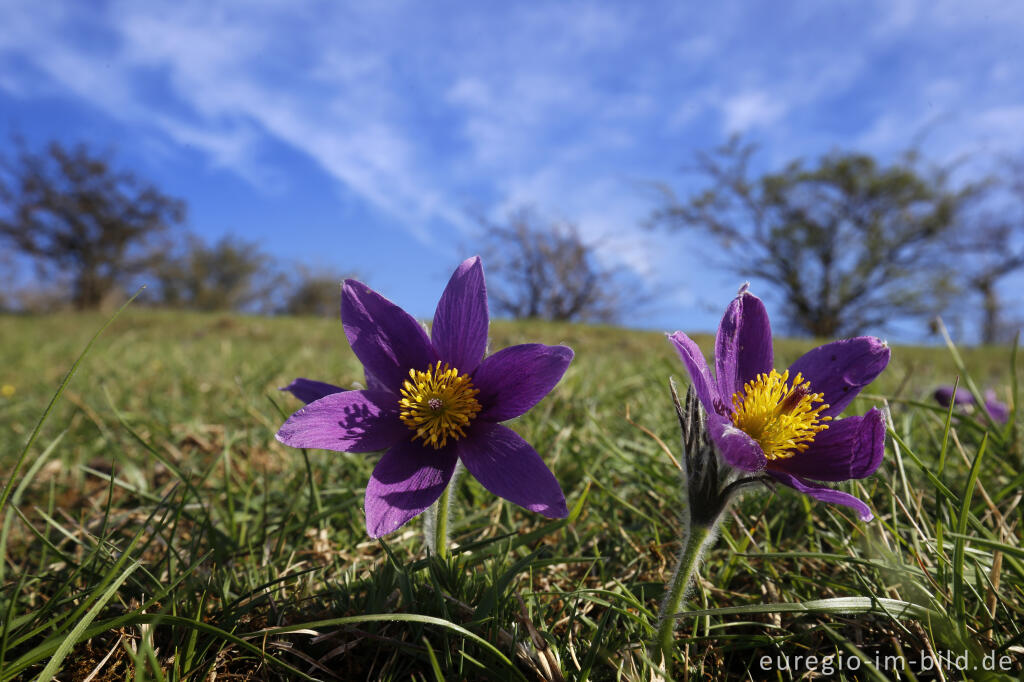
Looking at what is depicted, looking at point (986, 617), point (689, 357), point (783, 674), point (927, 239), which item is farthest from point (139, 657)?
point (927, 239)

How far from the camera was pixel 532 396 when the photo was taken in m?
1.20

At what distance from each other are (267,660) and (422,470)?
1.50 ft

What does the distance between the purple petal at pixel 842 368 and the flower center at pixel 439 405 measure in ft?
2.18

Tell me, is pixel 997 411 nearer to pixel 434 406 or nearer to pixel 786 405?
pixel 786 405

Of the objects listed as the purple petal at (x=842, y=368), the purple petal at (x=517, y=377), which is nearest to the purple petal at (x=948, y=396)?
the purple petal at (x=842, y=368)

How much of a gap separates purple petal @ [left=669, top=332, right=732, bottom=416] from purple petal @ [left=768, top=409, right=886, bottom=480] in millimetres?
149

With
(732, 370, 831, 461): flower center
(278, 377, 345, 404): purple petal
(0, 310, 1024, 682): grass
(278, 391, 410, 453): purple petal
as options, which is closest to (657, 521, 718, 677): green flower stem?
(0, 310, 1024, 682): grass

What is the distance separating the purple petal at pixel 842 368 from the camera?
1237 mm

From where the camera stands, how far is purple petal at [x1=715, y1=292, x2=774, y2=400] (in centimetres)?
123

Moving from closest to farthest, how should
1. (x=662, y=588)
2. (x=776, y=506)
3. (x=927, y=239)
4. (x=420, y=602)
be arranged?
(x=420, y=602)
(x=662, y=588)
(x=776, y=506)
(x=927, y=239)

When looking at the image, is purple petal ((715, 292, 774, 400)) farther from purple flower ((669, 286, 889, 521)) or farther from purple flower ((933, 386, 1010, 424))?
purple flower ((933, 386, 1010, 424))

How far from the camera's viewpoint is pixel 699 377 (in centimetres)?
104

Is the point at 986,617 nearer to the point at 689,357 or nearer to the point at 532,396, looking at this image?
the point at 689,357

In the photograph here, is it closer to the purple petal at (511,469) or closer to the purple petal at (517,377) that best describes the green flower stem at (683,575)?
the purple petal at (511,469)
